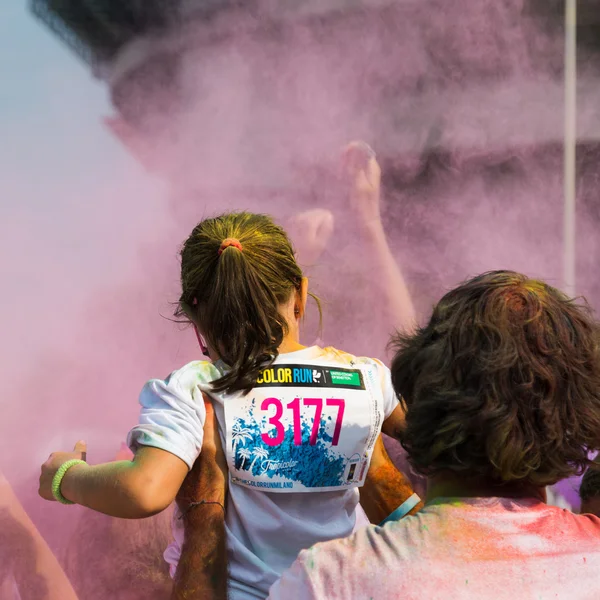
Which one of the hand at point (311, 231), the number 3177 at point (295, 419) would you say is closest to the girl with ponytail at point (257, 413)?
the number 3177 at point (295, 419)

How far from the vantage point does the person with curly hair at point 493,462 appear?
96 cm

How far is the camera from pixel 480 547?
0.97 metres

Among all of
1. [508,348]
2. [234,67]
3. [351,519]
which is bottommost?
[351,519]

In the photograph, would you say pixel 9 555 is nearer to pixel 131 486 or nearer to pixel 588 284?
pixel 131 486

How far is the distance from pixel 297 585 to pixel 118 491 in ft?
1.54

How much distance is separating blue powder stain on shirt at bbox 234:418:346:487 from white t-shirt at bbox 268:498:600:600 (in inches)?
18.0

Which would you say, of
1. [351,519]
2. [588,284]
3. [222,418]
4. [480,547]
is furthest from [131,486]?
[588,284]

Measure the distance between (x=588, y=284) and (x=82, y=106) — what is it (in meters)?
1.88

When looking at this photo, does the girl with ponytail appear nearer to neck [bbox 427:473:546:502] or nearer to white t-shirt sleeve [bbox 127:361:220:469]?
white t-shirt sleeve [bbox 127:361:220:469]

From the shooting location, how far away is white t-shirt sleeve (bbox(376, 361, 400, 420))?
1635 mm

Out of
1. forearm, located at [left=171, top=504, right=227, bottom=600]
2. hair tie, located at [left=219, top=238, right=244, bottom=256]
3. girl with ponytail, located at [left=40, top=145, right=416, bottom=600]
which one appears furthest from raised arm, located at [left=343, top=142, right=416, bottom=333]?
forearm, located at [left=171, top=504, right=227, bottom=600]

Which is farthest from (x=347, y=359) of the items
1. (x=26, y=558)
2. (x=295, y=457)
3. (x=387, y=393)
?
(x=26, y=558)

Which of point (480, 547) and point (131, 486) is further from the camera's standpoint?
point (131, 486)

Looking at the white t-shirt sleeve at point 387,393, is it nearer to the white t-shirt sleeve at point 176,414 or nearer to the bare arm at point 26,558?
the white t-shirt sleeve at point 176,414
